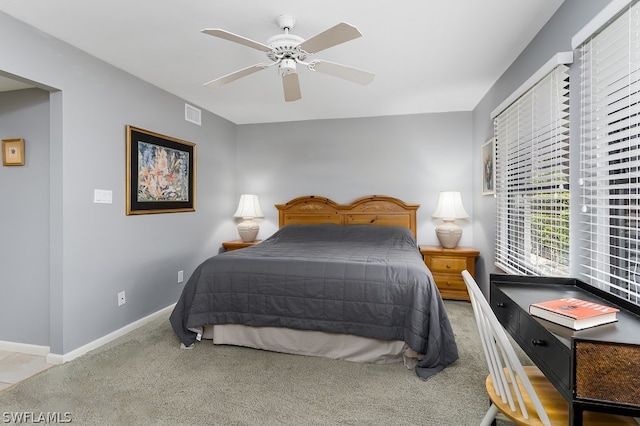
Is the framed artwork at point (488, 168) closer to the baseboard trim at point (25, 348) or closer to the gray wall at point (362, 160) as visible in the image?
the gray wall at point (362, 160)

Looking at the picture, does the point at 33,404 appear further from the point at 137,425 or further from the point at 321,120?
the point at 321,120

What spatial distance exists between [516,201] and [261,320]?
7.49ft

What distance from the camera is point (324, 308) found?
242cm

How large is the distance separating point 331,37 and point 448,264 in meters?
2.95

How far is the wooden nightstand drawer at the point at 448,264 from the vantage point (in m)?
3.85

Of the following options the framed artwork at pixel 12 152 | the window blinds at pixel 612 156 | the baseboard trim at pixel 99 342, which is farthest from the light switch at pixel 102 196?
the window blinds at pixel 612 156

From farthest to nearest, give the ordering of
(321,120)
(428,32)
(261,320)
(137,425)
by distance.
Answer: (321,120)
(261,320)
(428,32)
(137,425)

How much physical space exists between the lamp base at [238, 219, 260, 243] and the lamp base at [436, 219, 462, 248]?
7.90 ft

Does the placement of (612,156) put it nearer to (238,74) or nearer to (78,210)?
(238,74)

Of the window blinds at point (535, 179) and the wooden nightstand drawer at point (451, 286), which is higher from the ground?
the window blinds at point (535, 179)

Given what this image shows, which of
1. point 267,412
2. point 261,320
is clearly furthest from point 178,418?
point 261,320

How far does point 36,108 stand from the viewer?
2.67 metres

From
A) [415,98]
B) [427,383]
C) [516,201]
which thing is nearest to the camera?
[427,383]

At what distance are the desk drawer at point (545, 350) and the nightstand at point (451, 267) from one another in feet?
8.46
